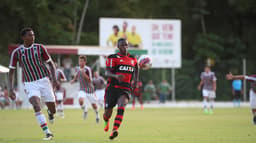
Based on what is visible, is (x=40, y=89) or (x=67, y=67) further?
(x=67, y=67)

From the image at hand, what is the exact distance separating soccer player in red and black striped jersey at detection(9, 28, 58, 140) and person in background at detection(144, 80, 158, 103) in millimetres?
31886

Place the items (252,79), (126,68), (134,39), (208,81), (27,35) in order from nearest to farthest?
(27,35) → (126,68) → (252,79) → (208,81) → (134,39)

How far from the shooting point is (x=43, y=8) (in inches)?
1811

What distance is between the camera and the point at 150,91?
45.6 meters

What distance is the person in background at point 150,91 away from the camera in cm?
4509

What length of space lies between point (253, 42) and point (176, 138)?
4490 centimetres

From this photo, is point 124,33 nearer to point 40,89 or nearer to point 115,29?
point 115,29

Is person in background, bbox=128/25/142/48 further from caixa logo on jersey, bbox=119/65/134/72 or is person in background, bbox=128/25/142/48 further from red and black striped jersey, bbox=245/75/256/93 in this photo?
caixa logo on jersey, bbox=119/65/134/72

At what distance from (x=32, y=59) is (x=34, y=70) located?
0.26 meters

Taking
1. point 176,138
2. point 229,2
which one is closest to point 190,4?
point 229,2

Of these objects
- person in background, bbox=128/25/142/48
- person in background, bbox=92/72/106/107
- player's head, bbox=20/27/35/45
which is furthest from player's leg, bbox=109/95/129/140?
person in background, bbox=128/25/142/48

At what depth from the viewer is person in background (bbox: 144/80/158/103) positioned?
148ft

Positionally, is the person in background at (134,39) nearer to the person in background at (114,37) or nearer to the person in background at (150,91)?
the person in background at (114,37)

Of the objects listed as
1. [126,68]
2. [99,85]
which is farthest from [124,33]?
[126,68]
